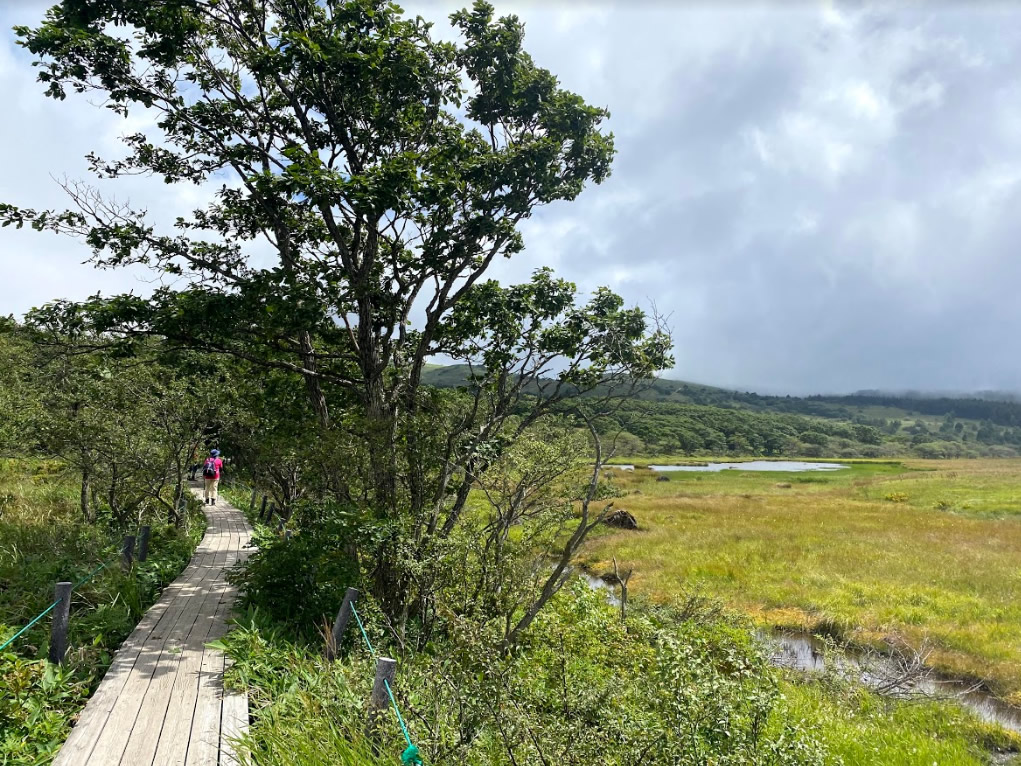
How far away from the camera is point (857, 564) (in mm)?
24500

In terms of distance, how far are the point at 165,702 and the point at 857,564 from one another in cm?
2628

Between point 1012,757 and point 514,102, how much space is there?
14.6 metres

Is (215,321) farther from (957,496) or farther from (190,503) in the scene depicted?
(957,496)

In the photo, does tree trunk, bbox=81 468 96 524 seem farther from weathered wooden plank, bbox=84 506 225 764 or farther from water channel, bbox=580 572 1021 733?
water channel, bbox=580 572 1021 733

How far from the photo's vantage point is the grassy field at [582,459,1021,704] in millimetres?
16656

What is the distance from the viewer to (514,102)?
1026 cm

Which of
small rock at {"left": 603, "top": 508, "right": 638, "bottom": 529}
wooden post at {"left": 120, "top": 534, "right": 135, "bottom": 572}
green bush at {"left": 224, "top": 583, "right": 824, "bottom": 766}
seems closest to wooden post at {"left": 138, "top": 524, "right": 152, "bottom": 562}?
wooden post at {"left": 120, "top": 534, "right": 135, "bottom": 572}

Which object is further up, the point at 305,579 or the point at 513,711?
the point at 513,711

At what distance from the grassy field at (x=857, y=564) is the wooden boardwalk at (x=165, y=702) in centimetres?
1305

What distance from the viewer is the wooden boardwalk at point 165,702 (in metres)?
5.13

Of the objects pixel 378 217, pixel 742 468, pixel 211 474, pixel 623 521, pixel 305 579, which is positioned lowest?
pixel 742 468

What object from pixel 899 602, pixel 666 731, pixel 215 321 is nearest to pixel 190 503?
pixel 215 321

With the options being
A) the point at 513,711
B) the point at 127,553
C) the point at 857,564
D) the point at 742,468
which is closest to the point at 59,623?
the point at 127,553

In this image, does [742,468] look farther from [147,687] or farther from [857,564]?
[147,687]
